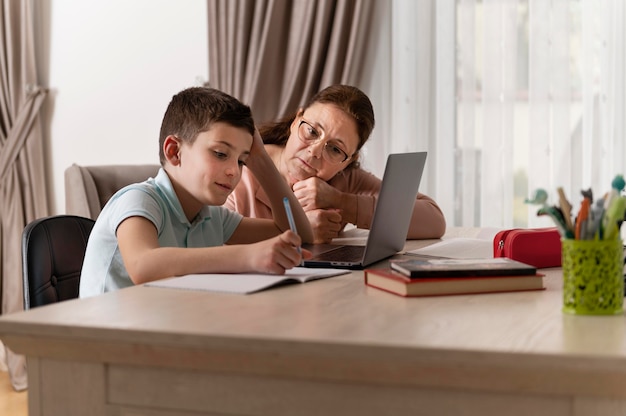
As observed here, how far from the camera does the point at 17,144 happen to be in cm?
427

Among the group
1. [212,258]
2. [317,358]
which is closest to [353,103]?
[212,258]

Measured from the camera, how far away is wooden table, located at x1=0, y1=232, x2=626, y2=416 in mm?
885

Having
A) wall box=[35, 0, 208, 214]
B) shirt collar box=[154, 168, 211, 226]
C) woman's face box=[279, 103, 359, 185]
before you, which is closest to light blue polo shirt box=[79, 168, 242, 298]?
shirt collar box=[154, 168, 211, 226]

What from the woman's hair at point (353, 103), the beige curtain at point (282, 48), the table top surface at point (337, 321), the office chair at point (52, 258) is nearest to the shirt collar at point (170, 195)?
the office chair at point (52, 258)

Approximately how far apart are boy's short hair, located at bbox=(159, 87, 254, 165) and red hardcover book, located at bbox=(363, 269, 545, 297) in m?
0.62

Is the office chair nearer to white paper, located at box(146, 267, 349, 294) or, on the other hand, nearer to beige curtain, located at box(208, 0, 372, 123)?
white paper, located at box(146, 267, 349, 294)

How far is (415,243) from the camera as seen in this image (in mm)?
2180

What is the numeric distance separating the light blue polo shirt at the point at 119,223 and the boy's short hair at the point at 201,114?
108 mm

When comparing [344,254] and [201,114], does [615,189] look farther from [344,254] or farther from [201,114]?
[201,114]

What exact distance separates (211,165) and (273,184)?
1.26ft

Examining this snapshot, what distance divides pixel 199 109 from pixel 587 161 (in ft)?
→ 7.33

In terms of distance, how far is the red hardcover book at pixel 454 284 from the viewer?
124 cm

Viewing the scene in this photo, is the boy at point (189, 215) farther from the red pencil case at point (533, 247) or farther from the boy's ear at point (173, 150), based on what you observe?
the red pencil case at point (533, 247)

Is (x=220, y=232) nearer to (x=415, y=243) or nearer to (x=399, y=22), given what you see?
(x=415, y=243)
